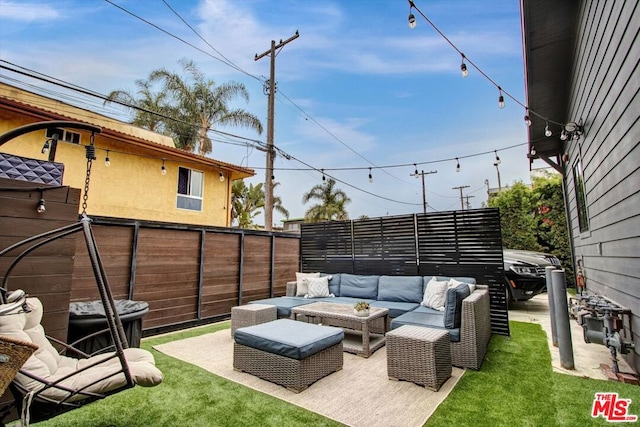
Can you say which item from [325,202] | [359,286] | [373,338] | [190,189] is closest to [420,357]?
[373,338]

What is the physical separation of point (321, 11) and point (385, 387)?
6585 millimetres

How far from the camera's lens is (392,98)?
9.41m

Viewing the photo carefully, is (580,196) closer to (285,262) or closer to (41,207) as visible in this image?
(285,262)

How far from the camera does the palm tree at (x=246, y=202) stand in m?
17.3

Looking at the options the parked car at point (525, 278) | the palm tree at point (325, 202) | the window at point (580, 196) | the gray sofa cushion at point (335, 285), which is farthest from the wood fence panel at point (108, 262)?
the palm tree at point (325, 202)

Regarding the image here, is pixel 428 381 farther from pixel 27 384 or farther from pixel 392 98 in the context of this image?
pixel 392 98

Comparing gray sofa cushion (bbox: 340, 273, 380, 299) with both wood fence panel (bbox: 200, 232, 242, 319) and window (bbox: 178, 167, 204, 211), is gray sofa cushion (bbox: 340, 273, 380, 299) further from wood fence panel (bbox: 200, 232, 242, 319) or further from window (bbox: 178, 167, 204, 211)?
window (bbox: 178, 167, 204, 211)

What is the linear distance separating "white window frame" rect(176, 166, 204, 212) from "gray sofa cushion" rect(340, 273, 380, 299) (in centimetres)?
613

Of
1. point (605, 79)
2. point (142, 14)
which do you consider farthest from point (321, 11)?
point (605, 79)

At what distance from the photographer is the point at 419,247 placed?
220 inches

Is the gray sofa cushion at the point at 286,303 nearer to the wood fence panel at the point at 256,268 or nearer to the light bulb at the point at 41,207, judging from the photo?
the wood fence panel at the point at 256,268

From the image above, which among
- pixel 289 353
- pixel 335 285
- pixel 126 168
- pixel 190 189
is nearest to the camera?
pixel 289 353

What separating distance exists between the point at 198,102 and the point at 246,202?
6391 mm

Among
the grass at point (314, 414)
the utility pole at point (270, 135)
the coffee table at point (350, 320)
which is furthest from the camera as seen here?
the utility pole at point (270, 135)
